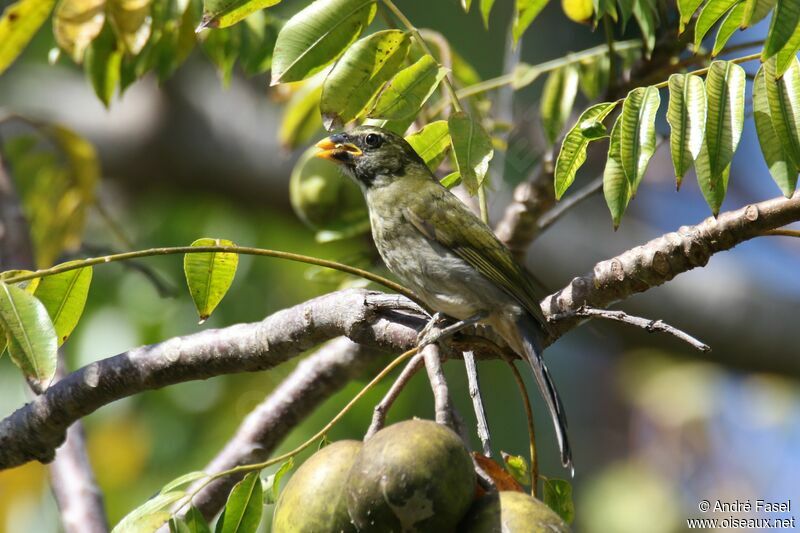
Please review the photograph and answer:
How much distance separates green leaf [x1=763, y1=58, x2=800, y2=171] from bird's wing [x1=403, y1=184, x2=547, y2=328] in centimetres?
110

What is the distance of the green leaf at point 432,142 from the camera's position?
2.88 m

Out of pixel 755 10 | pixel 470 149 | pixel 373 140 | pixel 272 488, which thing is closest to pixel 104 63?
pixel 373 140

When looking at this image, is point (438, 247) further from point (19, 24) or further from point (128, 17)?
point (19, 24)

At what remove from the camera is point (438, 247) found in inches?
138

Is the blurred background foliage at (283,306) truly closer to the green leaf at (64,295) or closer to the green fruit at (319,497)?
the green leaf at (64,295)

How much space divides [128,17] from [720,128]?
6.61 ft

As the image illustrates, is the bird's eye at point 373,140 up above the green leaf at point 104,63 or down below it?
below

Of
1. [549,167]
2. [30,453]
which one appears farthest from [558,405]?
[30,453]

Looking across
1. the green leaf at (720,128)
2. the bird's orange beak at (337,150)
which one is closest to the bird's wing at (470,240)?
the bird's orange beak at (337,150)

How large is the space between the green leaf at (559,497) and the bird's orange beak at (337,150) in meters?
1.90

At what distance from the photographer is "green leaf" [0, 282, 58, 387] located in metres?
2.18

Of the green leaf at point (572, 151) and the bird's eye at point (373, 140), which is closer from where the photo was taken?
the green leaf at point (572, 151)

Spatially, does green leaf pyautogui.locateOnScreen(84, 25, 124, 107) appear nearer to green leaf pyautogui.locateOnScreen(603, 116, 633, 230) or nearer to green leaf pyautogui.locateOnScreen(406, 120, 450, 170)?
green leaf pyautogui.locateOnScreen(406, 120, 450, 170)

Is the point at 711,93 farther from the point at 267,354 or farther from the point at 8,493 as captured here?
the point at 8,493
